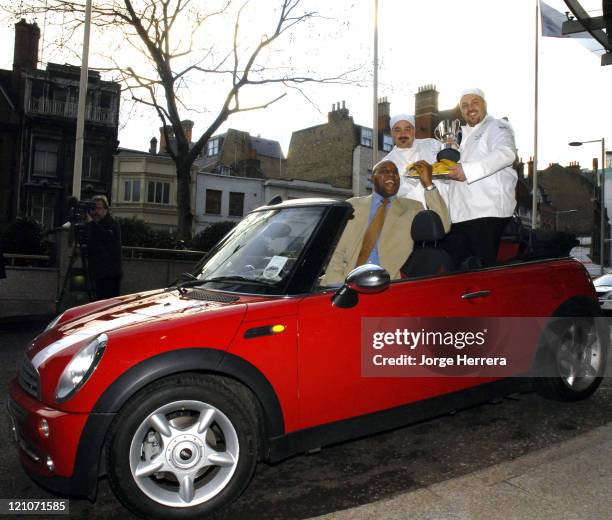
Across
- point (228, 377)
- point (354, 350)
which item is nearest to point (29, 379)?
point (228, 377)

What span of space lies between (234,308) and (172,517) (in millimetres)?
1023

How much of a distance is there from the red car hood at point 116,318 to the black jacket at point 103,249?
429 centimetres

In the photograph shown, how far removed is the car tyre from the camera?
4.06m

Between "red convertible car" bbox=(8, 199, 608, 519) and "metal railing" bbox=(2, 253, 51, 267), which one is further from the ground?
"metal railing" bbox=(2, 253, 51, 267)

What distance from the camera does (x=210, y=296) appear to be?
319 centimetres

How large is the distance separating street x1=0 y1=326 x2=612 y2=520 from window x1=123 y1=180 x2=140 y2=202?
3833cm

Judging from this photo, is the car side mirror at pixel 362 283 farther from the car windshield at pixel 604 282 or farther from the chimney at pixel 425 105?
the chimney at pixel 425 105

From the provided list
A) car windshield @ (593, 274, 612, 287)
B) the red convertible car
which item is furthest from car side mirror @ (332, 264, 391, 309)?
car windshield @ (593, 274, 612, 287)

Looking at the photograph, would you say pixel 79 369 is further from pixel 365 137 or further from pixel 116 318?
pixel 365 137

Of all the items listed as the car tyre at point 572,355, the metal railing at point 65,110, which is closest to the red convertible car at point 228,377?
the car tyre at point 572,355

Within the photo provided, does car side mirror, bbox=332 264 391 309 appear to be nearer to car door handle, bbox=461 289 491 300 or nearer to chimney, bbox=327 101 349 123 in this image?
car door handle, bbox=461 289 491 300

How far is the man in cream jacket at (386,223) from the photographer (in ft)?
12.2

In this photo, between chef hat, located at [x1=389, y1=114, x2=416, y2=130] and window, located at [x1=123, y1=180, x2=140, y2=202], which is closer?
chef hat, located at [x1=389, y1=114, x2=416, y2=130]

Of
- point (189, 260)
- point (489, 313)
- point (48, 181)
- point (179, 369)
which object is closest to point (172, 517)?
point (179, 369)
